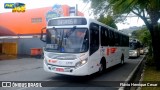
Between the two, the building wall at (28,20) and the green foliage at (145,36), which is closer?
the building wall at (28,20)

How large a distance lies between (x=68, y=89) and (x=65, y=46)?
7.62ft

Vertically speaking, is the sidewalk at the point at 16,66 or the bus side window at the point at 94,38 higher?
the bus side window at the point at 94,38

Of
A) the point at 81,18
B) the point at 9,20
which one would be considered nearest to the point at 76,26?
the point at 81,18

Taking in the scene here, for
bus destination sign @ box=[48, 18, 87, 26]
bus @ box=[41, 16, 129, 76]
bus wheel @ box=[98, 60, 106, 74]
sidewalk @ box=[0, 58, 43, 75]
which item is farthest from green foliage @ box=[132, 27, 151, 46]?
bus destination sign @ box=[48, 18, 87, 26]

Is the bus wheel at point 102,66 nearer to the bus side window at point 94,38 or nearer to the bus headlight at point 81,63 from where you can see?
the bus side window at point 94,38

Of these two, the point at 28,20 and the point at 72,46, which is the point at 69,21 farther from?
the point at 28,20

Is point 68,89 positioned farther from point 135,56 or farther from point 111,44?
point 135,56

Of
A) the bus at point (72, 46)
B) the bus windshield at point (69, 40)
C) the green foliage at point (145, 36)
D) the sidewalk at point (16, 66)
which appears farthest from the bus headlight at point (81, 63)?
the green foliage at point (145, 36)

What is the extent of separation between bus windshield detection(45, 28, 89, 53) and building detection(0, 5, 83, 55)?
77.9 ft

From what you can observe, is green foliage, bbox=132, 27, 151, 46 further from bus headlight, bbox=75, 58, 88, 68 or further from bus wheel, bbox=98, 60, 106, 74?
bus headlight, bbox=75, 58, 88, 68

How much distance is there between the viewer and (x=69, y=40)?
35.1ft

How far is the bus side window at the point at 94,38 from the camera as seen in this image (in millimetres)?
11297

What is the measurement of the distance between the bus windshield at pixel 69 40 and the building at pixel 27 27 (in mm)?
23742

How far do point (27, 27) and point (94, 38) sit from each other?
1075 inches
